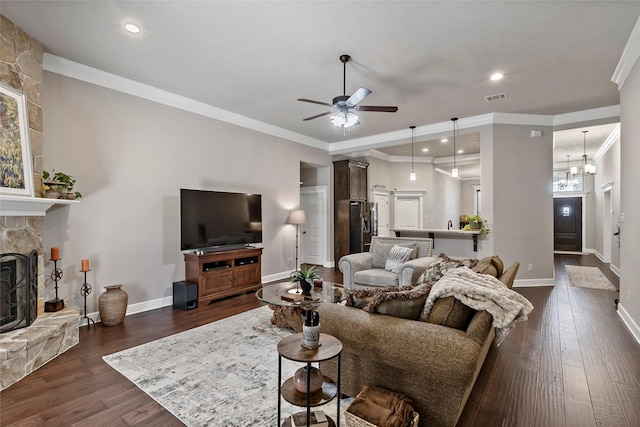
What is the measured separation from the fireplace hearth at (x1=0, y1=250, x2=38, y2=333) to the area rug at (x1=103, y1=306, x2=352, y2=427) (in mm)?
858

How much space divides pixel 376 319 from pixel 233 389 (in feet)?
Result: 4.15

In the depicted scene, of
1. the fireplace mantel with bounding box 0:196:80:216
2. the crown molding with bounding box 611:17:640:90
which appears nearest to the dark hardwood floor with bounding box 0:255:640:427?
the fireplace mantel with bounding box 0:196:80:216

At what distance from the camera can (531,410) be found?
2186 mm

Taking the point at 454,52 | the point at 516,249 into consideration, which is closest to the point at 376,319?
the point at 454,52

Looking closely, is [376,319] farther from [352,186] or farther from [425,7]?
[352,186]

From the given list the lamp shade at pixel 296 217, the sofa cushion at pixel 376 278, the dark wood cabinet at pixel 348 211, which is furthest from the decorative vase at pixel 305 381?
the dark wood cabinet at pixel 348 211

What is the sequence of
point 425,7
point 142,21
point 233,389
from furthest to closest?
point 142,21 → point 425,7 → point 233,389

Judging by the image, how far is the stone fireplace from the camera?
2718 millimetres

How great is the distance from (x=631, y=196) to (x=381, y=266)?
3085 mm

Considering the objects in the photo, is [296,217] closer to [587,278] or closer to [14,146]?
[14,146]

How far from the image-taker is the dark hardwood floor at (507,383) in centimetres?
211

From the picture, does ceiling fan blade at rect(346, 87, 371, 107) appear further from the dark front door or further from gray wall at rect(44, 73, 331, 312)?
the dark front door

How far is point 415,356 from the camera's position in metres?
1.81

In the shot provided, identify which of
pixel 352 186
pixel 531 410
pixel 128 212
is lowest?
pixel 531 410
